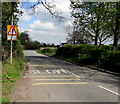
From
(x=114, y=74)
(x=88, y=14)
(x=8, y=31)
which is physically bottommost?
(x=114, y=74)

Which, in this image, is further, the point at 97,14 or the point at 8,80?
the point at 97,14

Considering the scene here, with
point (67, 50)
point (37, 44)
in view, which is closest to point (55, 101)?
point (67, 50)

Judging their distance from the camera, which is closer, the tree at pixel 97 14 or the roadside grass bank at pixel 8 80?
the roadside grass bank at pixel 8 80

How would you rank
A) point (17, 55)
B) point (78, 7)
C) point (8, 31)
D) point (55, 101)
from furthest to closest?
1. point (78, 7)
2. point (17, 55)
3. point (8, 31)
4. point (55, 101)

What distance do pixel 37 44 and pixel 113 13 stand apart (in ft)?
235

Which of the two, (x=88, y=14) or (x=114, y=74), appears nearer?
(x=114, y=74)

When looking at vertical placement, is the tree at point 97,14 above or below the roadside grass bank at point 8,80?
above

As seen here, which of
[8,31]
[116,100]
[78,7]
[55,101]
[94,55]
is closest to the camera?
[55,101]

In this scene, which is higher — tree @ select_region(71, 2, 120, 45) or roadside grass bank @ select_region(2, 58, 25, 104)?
tree @ select_region(71, 2, 120, 45)

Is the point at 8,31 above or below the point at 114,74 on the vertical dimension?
above

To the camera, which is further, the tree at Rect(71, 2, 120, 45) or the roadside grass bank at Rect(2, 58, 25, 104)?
the tree at Rect(71, 2, 120, 45)

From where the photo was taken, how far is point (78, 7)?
22.1 meters

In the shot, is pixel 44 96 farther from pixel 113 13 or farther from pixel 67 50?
pixel 67 50

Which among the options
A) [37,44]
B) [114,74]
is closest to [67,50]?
[114,74]
